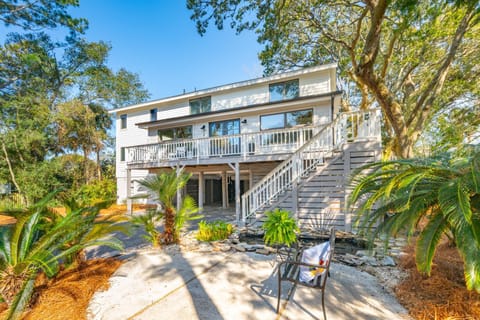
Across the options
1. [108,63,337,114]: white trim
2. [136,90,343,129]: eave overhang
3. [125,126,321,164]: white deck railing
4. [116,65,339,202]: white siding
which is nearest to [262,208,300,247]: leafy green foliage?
[125,126,321,164]: white deck railing

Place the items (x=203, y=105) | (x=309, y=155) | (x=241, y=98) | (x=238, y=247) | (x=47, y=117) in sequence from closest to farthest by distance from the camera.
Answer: (x=238, y=247)
(x=309, y=155)
(x=241, y=98)
(x=203, y=105)
(x=47, y=117)

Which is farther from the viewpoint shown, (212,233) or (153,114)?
(153,114)

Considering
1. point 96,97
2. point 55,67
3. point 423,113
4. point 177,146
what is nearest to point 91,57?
point 55,67

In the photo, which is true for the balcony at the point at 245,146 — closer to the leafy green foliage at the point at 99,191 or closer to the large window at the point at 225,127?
the large window at the point at 225,127

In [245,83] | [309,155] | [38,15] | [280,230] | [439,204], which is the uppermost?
[38,15]

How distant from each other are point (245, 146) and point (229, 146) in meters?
0.94

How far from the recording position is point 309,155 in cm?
756

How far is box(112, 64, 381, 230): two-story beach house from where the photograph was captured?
6.90 meters

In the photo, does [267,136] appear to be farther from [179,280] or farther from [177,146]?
[179,280]

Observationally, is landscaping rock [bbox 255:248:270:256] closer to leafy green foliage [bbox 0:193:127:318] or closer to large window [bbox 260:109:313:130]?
leafy green foliage [bbox 0:193:127:318]

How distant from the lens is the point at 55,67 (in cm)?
1630

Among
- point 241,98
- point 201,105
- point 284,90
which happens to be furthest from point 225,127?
point 284,90

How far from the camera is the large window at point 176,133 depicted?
13383mm

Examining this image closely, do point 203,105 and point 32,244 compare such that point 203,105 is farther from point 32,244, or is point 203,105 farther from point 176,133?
point 32,244
